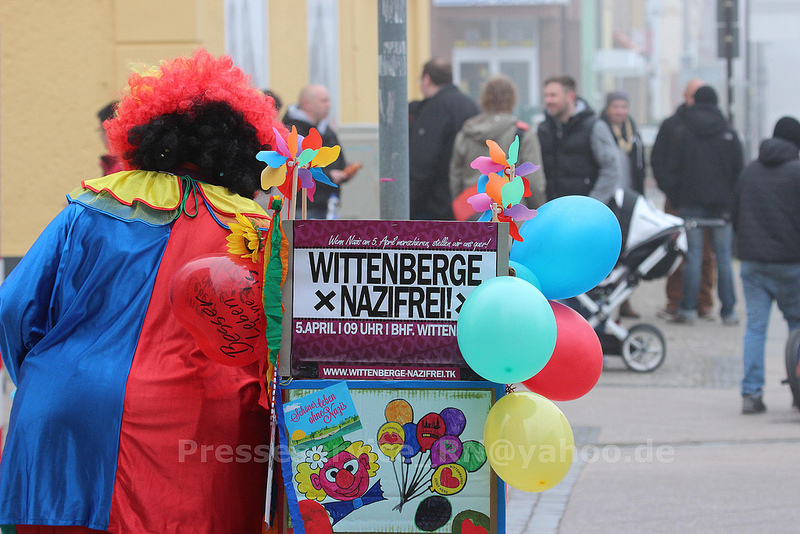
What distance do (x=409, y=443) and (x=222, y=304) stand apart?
0.59m

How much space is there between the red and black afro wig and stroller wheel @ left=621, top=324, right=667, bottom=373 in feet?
18.9

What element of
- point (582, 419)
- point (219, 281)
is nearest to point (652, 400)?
point (582, 419)

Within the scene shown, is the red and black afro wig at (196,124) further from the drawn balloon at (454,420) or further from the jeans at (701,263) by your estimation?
the jeans at (701,263)

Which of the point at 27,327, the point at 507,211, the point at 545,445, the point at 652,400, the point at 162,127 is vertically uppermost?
the point at 162,127

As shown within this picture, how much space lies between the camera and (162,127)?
10.3 feet

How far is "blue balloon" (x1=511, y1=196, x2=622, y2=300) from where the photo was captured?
300cm

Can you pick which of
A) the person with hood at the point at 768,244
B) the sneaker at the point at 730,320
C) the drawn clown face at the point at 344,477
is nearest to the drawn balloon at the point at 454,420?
the drawn clown face at the point at 344,477

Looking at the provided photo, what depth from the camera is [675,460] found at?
596 centimetres

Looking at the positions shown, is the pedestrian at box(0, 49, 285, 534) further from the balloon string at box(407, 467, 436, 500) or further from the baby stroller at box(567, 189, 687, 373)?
the baby stroller at box(567, 189, 687, 373)

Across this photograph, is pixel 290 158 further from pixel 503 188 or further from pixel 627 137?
pixel 627 137

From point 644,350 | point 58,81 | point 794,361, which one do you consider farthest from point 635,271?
point 58,81

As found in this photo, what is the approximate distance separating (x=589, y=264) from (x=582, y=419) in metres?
4.11

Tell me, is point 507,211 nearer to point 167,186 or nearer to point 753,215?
point 167,186

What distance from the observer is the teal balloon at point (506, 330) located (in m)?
2.53
